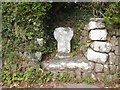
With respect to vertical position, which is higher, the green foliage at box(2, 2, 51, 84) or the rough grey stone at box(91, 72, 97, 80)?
the green foliage at box(2, 2, 51, 84)

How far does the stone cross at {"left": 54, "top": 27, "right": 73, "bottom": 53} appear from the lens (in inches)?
215

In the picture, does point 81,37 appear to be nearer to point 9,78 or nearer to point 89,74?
point 89,74

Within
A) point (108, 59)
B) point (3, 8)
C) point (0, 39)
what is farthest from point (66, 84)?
point (3, 8)

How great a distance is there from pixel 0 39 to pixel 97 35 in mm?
1813

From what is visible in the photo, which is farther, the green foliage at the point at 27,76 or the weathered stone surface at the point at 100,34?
the weathered stone surface at the point at 100,34

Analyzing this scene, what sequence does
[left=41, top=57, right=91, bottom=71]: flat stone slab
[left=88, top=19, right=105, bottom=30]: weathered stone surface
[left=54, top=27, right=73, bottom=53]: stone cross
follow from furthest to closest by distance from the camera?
[left=54, top=27, right=73, bottom=53]: stone cross, [left=41, top=57, right=91, bottom=71]: flat stone slab, [left=88, top=19, right=105, bottom=30]: weathered stone surface

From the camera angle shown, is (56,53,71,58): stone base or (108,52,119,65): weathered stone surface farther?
(56,53,71,58): stone base

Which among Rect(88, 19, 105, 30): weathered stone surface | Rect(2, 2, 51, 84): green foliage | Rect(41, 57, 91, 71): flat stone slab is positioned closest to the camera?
Rect(2, 2, 51, 84): green foliage

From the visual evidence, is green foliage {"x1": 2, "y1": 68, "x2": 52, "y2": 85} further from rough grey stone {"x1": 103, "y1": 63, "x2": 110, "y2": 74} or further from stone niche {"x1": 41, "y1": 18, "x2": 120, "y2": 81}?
rough grey stone {"x1": 103, "y1": 63, "x2": 110, "y2": 74}

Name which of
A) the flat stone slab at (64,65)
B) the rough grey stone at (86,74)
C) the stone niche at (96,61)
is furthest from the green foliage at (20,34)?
the rough grey stone at (86,74)

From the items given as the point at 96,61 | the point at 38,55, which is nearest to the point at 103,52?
the point at 96,61

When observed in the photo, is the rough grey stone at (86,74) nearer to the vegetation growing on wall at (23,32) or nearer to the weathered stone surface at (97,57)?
the weathered stone surface at (97,57)

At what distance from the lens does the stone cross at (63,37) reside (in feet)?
17.9

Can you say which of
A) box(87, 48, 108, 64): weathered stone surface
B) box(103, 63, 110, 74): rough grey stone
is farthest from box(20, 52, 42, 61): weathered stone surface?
box(103, 63, 110, 74): rough grey stone
